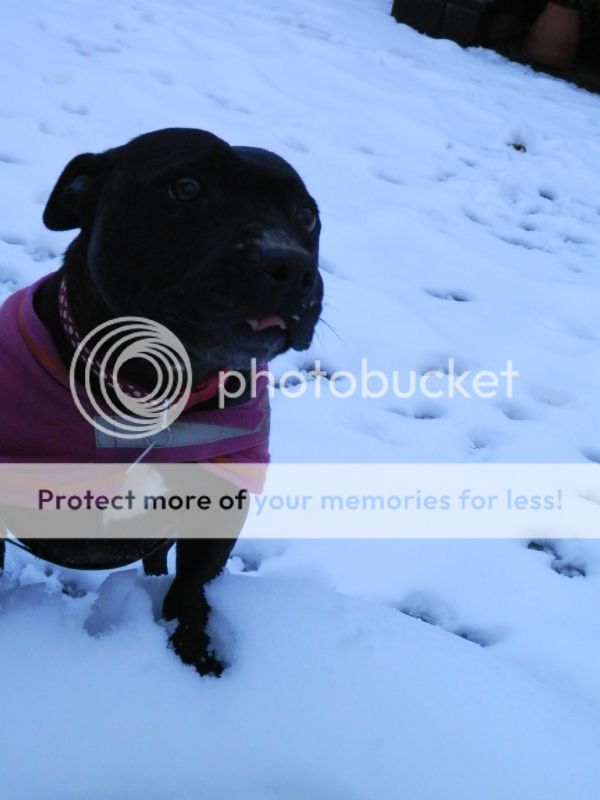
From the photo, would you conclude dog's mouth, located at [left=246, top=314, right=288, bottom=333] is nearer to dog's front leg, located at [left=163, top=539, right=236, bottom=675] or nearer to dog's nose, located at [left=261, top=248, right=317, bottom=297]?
dog's nose, located at [left=261, top=248, right=317, bottom=297]

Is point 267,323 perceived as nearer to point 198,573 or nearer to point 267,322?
point 267,322

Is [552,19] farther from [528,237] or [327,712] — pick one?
[327,712]

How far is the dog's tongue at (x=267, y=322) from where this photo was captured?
54.0 inches

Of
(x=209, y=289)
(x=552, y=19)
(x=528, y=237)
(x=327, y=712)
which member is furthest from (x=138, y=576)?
(x=552, y=19)

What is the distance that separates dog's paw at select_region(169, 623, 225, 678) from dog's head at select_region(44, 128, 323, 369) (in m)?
0.62

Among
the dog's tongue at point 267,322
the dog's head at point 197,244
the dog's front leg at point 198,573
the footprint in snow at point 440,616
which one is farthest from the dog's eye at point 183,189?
the footprint in snow at point 440,616

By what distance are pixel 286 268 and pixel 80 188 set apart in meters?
0.51

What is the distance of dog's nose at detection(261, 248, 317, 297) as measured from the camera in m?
1.33

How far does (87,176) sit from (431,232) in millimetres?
2305

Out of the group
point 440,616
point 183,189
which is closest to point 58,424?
point 183,189

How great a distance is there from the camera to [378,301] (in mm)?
3043

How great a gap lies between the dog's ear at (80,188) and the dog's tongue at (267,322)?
43cm

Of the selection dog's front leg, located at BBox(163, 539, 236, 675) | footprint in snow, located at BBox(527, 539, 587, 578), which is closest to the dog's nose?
dog's front leg, located at BBox(163, 539, 236, 675)

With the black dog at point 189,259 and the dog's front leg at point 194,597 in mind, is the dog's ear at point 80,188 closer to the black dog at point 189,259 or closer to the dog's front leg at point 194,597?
the black dog at point 189,259
